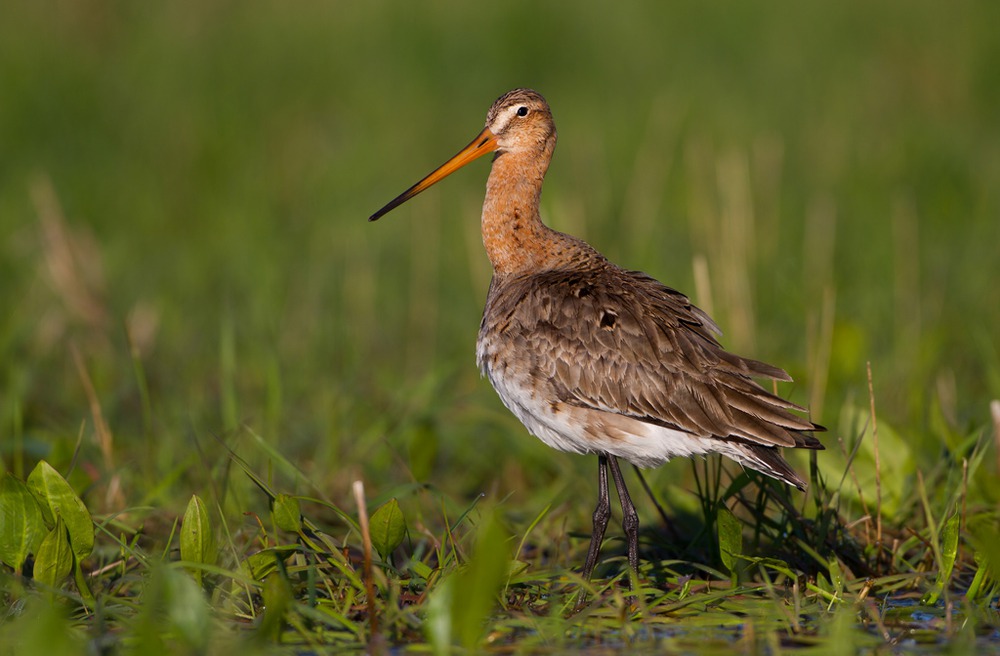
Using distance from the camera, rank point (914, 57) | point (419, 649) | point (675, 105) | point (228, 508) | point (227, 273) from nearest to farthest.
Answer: point (419, 649), point (228, 508), point (227, 273), point (675, 105), point (914, 57)

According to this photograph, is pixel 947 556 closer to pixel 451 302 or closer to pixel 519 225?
pixel 519 225

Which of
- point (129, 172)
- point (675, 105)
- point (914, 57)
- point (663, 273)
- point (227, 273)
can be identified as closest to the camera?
point (663, 273)

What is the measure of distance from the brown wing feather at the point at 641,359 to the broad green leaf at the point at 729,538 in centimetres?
27

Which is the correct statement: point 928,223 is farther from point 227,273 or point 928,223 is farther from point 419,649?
point 419,649

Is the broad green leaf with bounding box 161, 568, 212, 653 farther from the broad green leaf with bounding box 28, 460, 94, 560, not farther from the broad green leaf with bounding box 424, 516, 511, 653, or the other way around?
the broad green leaf with bounding box 28, 460, 94, 560

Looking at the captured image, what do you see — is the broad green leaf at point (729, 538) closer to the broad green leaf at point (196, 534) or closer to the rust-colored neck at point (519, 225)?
the rust-colored neck at point (519, 225)

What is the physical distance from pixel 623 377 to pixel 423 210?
19.3 feet

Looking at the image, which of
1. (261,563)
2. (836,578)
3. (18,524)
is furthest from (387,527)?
(836,578)

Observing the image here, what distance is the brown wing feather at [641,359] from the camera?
4.70m

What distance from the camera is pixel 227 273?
952cm

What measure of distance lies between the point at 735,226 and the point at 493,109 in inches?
89.1

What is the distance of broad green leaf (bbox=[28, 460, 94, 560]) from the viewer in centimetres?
463

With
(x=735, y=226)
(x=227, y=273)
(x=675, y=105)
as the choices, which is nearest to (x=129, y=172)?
(x=227, y=273)

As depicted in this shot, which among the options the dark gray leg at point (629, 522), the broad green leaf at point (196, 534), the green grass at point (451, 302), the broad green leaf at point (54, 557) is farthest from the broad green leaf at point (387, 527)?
the broad green leaf at point (54, 557)
